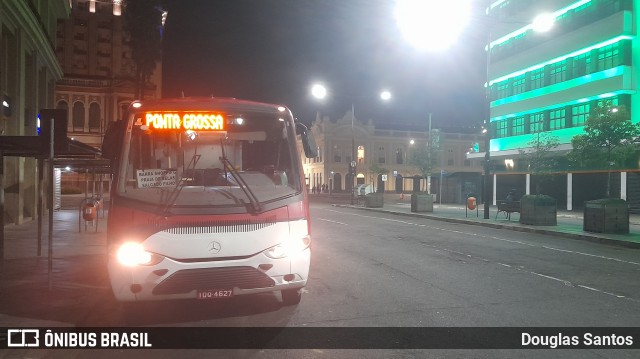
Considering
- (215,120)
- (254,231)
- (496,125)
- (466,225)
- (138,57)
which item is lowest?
(466,225)

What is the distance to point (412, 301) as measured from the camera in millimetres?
7055

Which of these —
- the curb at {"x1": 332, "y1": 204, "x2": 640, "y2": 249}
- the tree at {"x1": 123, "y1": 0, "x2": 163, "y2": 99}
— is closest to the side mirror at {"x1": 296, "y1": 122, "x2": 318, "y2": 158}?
the curb at {"x1": 332, "y1": 204, "x2": 640, "y2": 249}

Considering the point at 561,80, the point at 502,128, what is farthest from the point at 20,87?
the point at 502,128

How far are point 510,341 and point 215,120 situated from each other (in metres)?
4.55

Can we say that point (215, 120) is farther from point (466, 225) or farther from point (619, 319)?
point (466, 225)

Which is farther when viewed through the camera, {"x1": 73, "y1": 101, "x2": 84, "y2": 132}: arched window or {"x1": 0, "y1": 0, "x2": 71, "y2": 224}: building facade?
{"x1": 73, "y1": 101, "x2": 84, "y2": 132}: arched window

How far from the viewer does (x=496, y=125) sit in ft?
140

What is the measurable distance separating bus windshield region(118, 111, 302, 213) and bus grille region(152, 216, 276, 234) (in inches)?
6.7

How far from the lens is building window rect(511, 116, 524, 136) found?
3919 centimetres

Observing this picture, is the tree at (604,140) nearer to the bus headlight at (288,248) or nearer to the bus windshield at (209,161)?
the bus windshield at (209,161)

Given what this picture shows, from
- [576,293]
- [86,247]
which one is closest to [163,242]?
[576,293]

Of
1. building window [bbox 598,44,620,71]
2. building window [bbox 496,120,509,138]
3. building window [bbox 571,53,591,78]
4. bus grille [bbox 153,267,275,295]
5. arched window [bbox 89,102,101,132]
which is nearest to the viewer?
bus grille [bbox 153,267,275,295]

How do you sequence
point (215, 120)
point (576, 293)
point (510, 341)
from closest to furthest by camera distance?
point (510, 341) → point (215, 120) → point (576, 293)

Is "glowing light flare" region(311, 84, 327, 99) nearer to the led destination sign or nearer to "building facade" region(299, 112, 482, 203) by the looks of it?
the led destination sign
